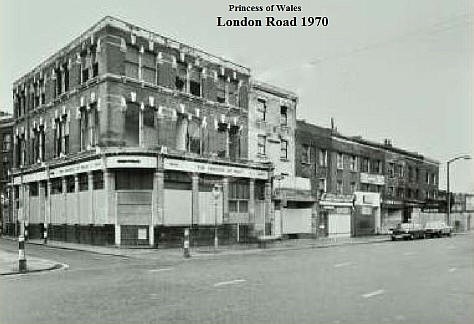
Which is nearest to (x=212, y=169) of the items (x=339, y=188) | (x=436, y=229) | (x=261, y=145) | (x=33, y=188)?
(x=261, y=145)

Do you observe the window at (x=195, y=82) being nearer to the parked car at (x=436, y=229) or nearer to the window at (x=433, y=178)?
the parked car at (x=436, y=229)

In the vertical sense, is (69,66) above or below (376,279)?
above

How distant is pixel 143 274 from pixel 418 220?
50731mm

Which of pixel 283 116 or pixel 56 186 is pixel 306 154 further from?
pixel 56 186

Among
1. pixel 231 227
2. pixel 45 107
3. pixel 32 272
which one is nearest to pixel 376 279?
pixel 32 272

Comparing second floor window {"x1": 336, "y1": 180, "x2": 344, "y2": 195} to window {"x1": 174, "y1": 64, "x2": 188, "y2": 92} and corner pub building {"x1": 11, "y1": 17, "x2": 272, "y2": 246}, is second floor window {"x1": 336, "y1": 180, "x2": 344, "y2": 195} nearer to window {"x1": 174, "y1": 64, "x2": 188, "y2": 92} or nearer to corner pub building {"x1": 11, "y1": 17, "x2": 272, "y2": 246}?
corner pub building {"x1": 11, "y1": 17, "x2": 272, "y2": 246}

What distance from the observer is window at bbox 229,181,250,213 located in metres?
34.3

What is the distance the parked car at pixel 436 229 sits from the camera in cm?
4726

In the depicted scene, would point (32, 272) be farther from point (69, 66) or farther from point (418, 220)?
point (418, 220)

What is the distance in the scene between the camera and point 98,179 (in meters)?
29.8

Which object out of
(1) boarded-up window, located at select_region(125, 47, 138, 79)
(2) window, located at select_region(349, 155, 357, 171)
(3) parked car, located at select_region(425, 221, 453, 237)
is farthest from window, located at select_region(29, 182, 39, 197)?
(3) parked car, located at select_region(425, 221, 453, 237)

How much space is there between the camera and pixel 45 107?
35938 mm

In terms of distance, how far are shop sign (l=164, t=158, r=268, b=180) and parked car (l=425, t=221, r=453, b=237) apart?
18779 millimetres

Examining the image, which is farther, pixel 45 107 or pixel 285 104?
pixel 285 104
